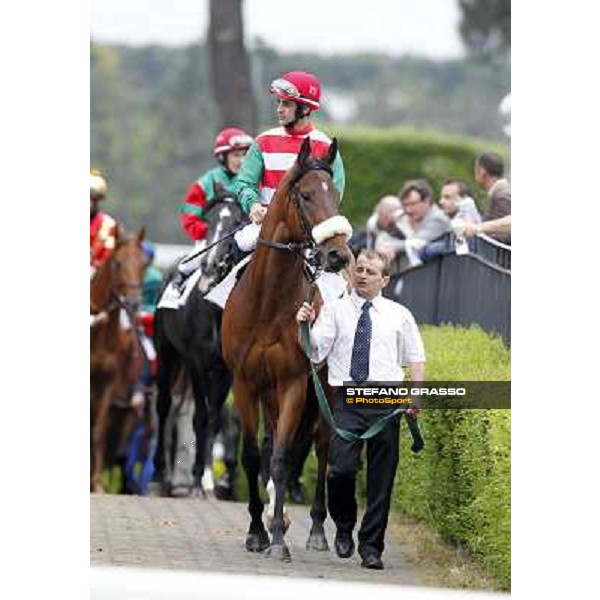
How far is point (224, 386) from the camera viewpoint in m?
11.6

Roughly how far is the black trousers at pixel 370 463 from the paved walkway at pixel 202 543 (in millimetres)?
176

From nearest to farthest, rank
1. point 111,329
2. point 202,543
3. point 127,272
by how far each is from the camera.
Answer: point 202,543 < point 127,272 < point 111,329

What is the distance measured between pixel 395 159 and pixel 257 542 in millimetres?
12502

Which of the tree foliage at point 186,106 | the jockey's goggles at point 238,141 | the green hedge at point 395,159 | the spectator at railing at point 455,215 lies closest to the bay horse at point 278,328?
the spectator at railing at point 455,215

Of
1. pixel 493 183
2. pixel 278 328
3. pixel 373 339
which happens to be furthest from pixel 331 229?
pixel 493 183

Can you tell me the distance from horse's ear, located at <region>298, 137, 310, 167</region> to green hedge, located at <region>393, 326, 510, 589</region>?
1.13 meters

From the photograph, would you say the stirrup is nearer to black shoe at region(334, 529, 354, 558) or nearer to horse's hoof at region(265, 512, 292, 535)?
horse's hoof at region(265, 512, 292, 535)

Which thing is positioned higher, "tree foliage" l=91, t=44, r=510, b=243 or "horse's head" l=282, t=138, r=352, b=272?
"tree foliage" l=91, t=44, r=510, b=243

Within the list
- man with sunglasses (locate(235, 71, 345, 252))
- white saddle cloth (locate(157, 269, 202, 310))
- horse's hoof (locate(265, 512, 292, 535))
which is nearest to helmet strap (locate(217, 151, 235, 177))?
white saddle cloth (locate(157, 269, 202, 310))

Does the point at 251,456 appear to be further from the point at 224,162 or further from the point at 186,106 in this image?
the point at 186,106

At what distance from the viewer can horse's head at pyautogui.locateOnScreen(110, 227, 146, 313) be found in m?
13.3

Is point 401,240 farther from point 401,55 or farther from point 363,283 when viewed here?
point 401,55

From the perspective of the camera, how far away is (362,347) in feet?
28.5

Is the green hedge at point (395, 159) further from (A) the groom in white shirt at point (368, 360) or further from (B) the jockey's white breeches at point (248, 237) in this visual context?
(A) the groom in white shirt at point (368, 360)
